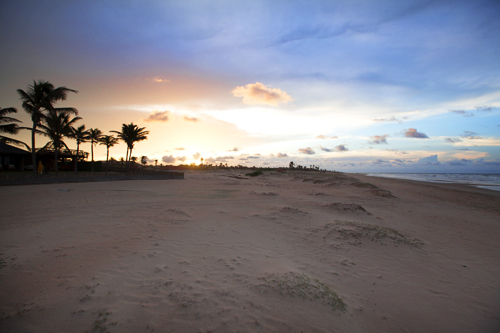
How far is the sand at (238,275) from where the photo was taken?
2.96m

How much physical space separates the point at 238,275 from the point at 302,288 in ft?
3.74

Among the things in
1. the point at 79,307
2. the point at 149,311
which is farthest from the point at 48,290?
the point at 149,311

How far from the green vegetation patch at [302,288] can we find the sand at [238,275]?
2cm

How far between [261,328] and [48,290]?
129 inches

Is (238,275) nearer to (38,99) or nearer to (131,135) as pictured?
(38,99)

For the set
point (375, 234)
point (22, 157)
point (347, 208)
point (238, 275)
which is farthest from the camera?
point (22, 157)

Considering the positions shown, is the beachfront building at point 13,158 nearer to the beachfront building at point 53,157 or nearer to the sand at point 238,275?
the beachfront building at point 53,157

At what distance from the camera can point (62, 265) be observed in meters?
4.12

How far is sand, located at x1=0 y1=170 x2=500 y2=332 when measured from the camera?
296cm

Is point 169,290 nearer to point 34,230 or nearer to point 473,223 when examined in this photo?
point 34,230

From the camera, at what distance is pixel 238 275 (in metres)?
4.00

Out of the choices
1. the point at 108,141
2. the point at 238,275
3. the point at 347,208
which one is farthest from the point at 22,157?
the point at 347,208

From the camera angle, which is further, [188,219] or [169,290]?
[188,219]

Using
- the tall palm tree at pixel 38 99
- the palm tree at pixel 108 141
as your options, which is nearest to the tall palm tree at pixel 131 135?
the palm tree at pixel 108 141
